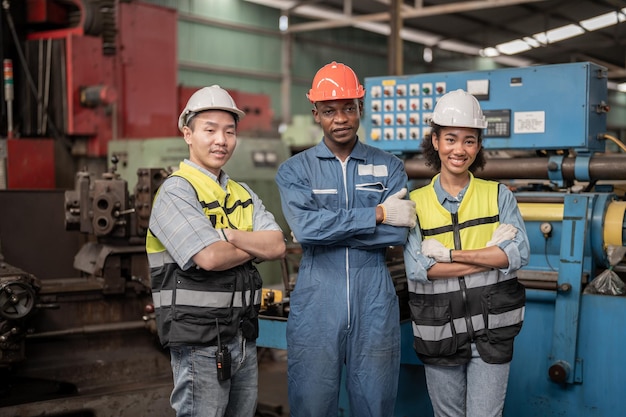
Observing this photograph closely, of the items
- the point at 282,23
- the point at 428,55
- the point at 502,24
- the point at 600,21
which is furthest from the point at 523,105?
the point at 428,55

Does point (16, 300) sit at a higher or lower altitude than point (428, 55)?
lower

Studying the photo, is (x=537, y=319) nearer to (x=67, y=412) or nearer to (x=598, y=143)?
(x=598, y=143)

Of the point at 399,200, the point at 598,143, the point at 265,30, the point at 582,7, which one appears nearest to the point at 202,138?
the point at 399,200

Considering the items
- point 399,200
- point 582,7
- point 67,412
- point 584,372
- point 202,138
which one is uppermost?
point 582,7

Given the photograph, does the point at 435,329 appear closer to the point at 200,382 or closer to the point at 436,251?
the point at 436,251

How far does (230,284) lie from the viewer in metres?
2.12

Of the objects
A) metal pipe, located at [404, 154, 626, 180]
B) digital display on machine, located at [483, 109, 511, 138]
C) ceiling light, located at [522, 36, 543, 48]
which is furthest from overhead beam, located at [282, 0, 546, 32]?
metal pipe, located at [404, 154, 626, 180]

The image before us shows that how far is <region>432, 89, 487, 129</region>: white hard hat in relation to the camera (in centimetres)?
239

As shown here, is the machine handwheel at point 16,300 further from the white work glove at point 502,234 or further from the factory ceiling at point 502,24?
the factory ceiling at point 502,24

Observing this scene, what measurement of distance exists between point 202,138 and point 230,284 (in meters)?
0.44

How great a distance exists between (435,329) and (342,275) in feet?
1.11

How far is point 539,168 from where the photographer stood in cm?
340

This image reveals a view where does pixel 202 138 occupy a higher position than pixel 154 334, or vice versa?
pixel 202 138

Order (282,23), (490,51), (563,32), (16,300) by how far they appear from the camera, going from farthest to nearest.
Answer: (282,23), (490,51), (563,32), (16,300)
